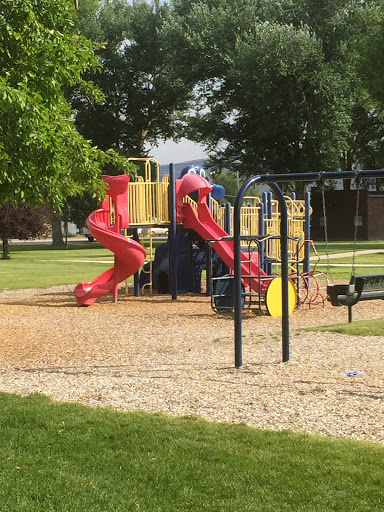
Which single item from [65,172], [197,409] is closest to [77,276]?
[65,172]

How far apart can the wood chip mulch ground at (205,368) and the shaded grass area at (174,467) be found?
55 cm

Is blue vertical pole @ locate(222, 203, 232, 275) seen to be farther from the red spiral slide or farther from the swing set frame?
the swing set frame

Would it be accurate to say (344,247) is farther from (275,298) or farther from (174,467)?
(174,467)

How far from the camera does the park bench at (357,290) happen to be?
925 cm

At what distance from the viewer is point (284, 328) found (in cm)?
860

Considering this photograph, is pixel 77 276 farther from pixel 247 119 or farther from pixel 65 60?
pixel 247 119

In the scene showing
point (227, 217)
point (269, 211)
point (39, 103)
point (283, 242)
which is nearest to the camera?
point (283, 242)

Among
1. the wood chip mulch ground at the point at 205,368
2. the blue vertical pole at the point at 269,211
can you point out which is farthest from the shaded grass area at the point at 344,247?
the wood chip mulch ground at the point at 205,368

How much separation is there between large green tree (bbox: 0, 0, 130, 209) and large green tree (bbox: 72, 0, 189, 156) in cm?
4622

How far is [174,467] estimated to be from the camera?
16.4ft

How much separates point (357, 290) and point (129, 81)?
4968 centimetres

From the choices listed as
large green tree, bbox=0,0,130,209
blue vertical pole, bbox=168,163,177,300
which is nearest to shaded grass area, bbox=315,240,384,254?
blue vertical pole, bbox=168,163,177,300

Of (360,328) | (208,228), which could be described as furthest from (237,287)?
(208,228)

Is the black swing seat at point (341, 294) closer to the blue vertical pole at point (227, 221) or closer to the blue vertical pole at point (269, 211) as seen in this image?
the blue vertical pole at point (269, 211)
